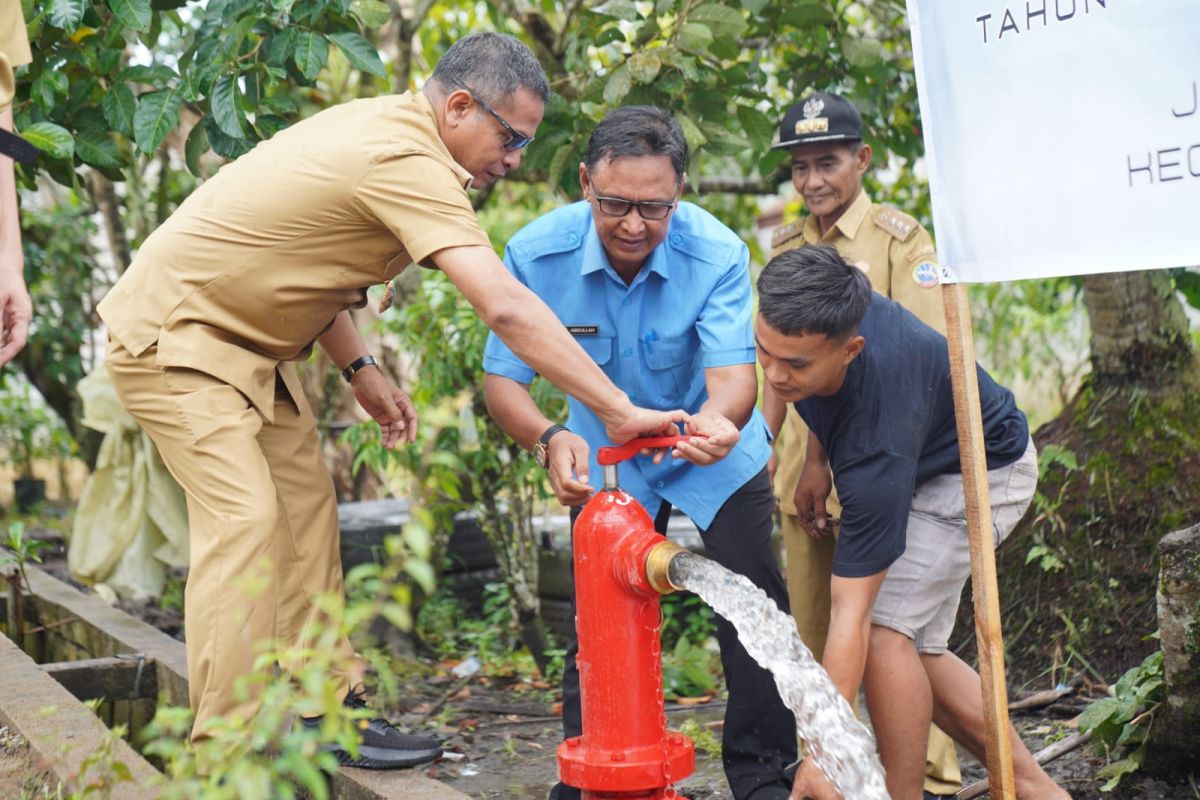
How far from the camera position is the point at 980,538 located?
2652 mm

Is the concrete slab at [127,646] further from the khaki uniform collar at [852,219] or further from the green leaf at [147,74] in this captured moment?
the khaki uniform collar at [852,219]

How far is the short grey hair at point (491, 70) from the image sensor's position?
9.40 ft

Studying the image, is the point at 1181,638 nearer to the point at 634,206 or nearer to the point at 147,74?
the point at 634,206

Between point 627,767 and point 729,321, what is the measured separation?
1.15 metres

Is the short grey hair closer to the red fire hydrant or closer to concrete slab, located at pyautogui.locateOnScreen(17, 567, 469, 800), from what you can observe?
the red fire hydrant

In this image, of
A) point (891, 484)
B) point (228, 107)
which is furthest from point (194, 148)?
point (891, 484)

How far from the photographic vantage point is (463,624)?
5.85m

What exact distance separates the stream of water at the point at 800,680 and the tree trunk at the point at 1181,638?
1.11 metres

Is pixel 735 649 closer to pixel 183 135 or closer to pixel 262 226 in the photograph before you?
pixel 262 226

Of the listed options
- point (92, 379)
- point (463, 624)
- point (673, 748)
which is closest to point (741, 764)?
point (673, 748)

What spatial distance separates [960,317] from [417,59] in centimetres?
604

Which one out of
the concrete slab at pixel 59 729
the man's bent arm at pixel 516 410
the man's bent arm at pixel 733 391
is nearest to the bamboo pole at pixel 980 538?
the man's bent arm at pixel 733 391

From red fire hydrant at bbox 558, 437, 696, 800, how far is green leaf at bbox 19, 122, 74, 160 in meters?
1.94

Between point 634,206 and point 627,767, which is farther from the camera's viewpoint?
point 634,206
